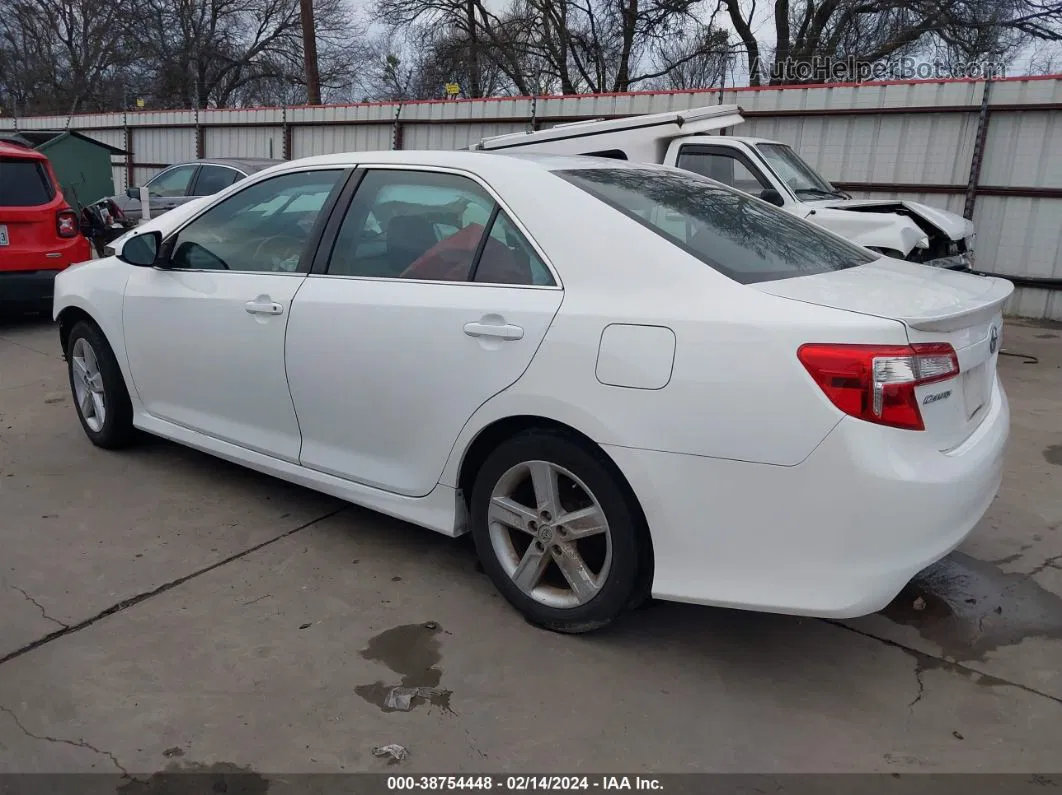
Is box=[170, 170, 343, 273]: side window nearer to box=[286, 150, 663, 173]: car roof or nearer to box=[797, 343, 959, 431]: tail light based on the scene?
box=[286, 150, 663, 173]: car roof

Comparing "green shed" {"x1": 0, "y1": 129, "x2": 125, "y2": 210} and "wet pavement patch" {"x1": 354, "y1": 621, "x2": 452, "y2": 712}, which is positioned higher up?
"green shed" {"x1": 0, "y1": 129, "x2": 125, "y2": 210}

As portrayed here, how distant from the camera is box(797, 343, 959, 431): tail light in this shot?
91.6 inches

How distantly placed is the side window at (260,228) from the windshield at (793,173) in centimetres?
514

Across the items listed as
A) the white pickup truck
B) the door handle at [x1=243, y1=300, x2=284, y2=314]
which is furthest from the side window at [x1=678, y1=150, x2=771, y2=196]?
the door handle at [x1=243, y1=300, x2=284, y2=314]

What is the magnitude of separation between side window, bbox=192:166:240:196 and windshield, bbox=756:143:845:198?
6.37 m

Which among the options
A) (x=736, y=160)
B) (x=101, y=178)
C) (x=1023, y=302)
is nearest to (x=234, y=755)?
(x=736, y=160)

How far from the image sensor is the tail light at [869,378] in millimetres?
2326

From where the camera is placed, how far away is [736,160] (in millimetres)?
7781

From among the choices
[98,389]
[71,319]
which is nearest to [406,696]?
[98,389]

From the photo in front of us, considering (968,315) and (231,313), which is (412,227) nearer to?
(231,313)

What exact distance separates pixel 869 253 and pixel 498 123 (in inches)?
424

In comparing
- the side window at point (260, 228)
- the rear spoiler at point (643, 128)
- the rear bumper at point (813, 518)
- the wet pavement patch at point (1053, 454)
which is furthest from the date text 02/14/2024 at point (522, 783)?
the rear spoiler at point (643, 128)

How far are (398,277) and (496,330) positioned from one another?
0.60m

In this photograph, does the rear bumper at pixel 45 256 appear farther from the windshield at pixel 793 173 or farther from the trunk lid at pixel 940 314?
the trunk lid at pixel 940 314
